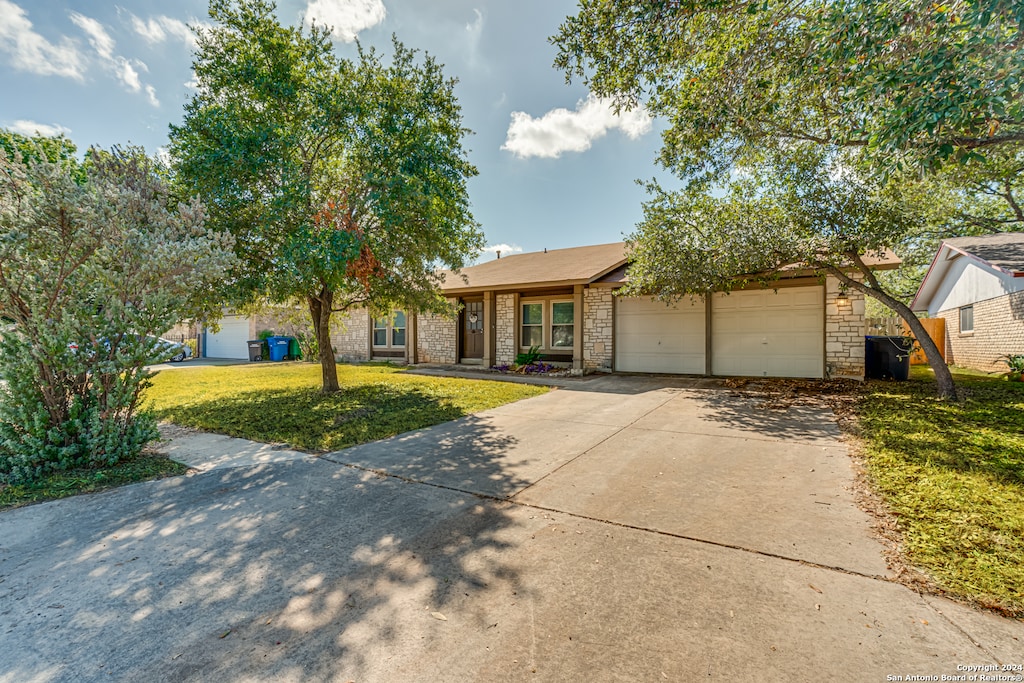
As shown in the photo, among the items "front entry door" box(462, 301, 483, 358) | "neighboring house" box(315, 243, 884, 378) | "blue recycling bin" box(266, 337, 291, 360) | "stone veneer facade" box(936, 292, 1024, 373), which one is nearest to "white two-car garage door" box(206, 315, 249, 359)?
"blue recycling bin" box(266, 337, 291, 360)

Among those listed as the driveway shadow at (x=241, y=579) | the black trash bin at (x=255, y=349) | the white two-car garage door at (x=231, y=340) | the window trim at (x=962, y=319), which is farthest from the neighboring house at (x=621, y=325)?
the white two-car garage door at (x=231, y=340)

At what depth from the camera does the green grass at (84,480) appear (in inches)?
144

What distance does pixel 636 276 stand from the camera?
9859 mm

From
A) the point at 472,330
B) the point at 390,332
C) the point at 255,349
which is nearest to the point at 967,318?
the point at 472,330

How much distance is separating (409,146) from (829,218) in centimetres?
779

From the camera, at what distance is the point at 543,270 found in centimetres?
1362

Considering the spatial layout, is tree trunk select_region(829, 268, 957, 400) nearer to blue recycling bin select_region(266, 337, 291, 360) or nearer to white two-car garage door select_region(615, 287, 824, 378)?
white two-car garage door select_region(615, 287, 824, 378)

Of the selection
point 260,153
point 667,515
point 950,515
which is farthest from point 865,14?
point 260,153

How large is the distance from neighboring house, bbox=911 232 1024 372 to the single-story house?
3547mm

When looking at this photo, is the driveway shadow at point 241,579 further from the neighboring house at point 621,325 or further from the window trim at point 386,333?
the window trim at point 386,333

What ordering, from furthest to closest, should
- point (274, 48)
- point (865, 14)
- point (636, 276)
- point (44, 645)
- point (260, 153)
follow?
point (636, 276)
point (274, 48)
point (260, 153)
point (865, 14)
point (44, 645)

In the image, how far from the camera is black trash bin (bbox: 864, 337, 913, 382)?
9891mm

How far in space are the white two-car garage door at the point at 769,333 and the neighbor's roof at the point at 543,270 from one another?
344 centimetres

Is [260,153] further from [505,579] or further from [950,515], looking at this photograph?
[950,515]
